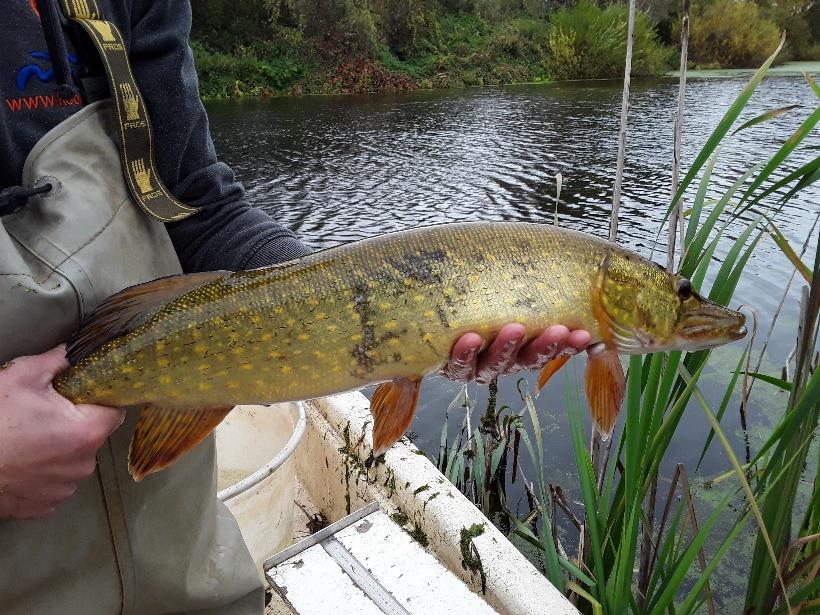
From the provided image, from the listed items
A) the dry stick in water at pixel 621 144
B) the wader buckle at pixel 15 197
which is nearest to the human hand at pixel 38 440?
the wader buckle at pixel 15 197

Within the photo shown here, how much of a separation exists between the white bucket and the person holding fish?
1.55 ft

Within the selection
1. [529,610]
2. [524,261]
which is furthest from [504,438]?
[524,261]

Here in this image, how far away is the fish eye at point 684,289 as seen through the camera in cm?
188

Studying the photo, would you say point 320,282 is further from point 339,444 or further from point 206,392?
point 339,444

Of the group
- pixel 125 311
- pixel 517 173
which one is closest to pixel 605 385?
pixel 125 311

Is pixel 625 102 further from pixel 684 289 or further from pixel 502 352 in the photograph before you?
pixel 502 352

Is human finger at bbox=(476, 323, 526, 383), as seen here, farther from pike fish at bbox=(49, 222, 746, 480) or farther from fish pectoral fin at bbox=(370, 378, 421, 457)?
fish pectoral fin at bbox=(370, 378, 421, 457)

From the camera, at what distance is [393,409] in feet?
5.77

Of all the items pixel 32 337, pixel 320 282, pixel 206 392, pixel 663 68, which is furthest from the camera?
pixel 663 68

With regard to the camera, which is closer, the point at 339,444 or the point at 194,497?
the point at 194,497

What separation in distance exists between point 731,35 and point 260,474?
35014 millimetres

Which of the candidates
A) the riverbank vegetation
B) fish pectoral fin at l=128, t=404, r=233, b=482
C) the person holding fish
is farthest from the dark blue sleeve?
the riverbank vegetation

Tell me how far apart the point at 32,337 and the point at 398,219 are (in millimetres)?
9077

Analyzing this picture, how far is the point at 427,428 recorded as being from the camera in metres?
5.07
